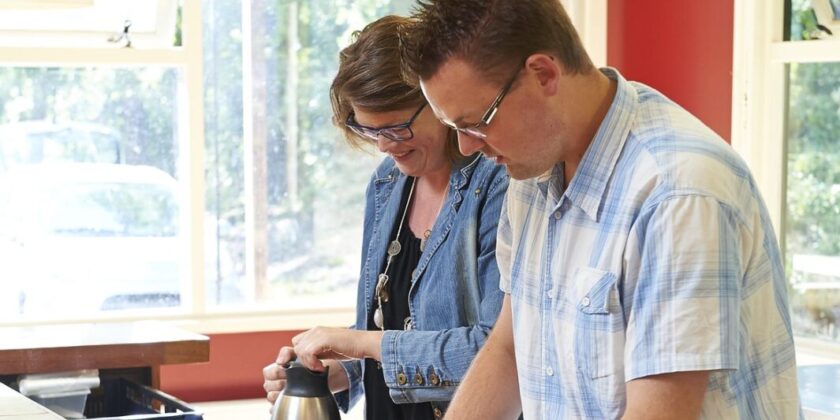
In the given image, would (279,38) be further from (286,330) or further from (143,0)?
(286,330)

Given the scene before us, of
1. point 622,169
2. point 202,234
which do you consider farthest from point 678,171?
point 202,234

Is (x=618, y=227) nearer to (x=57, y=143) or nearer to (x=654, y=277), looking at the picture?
(x=654, y=277)

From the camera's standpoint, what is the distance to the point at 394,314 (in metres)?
2.16

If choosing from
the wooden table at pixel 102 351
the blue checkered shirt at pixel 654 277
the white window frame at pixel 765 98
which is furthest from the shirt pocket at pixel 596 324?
the white window frame at pixel 765 98

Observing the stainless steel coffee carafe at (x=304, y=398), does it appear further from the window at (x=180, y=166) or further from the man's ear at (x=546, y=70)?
the window at (x=180, y=166)

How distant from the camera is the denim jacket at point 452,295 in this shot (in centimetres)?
200

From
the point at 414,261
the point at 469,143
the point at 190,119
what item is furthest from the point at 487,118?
the point at 190,119

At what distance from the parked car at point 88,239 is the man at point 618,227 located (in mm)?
3124

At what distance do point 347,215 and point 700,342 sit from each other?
3454 mm

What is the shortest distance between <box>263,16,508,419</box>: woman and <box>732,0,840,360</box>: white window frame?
221cm

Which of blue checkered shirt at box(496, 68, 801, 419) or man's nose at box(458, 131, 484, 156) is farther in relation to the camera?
man's nose at box(458, 131, 484, 156)

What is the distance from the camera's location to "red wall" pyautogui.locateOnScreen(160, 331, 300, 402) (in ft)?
14.5

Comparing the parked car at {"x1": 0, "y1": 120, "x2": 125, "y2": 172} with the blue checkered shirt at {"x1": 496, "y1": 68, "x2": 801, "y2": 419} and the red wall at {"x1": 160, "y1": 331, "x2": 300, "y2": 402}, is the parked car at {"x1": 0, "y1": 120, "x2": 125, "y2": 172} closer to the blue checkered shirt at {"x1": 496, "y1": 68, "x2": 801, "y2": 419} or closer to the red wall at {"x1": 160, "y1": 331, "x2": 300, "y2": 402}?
the red wall at {"x1": 160, "y1": 331, "x2": 300, "y2": 402}

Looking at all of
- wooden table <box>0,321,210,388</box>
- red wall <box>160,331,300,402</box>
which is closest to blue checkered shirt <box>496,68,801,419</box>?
wooden table <box>0,321,210,388</box>
